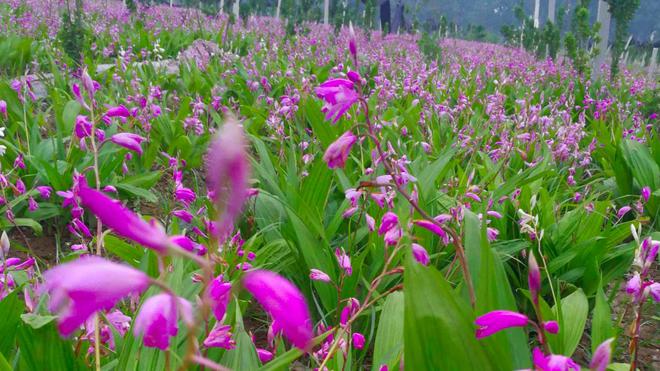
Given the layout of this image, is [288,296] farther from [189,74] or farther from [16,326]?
[189,74]

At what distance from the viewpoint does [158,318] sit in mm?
482

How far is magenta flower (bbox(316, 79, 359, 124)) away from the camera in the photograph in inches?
44.4

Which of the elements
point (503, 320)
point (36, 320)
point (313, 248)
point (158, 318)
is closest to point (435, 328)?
point (503, 320)

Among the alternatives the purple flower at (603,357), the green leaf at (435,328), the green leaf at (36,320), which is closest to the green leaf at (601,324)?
the green leaf at (435,328)

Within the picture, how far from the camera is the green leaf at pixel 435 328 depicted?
91 centimetres

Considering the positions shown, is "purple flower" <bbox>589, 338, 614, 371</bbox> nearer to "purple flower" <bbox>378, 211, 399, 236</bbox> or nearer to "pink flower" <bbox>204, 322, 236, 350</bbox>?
"pink flower" <bbox>204, 322, 236, 350</bbox>

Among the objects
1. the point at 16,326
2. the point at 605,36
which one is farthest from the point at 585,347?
the point at 605,36

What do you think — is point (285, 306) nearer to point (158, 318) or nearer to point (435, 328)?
point (158, 318)

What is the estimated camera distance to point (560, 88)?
299 inches

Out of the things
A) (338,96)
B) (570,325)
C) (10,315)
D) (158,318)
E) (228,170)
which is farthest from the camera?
(570,325)

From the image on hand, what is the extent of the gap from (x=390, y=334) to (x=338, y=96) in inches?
25.3

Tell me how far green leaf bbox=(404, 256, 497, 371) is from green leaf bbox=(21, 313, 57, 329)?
74 centimetres

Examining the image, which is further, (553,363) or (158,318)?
(553,363)

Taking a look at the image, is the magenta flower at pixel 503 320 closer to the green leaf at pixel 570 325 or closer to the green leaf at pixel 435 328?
the green leaf at pixel 435 328
